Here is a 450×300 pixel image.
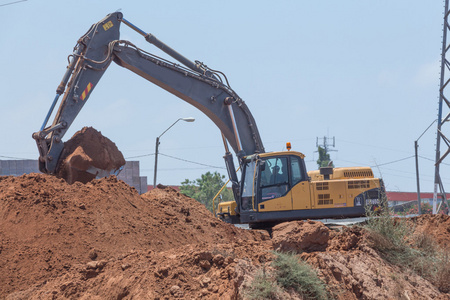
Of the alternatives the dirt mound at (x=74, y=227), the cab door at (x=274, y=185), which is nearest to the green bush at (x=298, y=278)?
the dirt mound at (x=74, y=227)

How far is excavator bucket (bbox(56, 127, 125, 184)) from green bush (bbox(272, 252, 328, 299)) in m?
7.08

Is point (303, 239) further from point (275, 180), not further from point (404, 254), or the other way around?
point (275, 180)

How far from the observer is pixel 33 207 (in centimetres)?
1196

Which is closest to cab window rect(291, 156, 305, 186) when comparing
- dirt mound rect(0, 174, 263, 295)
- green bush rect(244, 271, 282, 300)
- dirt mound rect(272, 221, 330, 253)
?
dirt mound rect(0, 174, 263, 295)

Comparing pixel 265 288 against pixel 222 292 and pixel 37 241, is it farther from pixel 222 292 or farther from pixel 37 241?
pixel 37 241

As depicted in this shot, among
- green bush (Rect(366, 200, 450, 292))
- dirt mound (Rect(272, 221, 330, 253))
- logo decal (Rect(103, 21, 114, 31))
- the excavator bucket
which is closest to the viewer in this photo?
dirt mound (Rect(272, 221, 330, 253))

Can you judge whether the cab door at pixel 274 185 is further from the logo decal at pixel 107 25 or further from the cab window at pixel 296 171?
the logo decal at pixel 107 25

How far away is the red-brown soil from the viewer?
805 cm

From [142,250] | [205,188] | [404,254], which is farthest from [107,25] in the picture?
[205,188]

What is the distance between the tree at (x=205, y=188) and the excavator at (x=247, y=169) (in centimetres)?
4249

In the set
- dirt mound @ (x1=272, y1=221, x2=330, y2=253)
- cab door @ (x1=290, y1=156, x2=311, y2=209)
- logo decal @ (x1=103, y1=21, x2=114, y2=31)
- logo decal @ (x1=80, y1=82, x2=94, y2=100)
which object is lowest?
dirt mound @ (x1=272, y1=221, x2=330, y2=253)

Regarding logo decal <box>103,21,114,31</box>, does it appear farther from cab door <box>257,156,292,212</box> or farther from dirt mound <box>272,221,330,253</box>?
dirt mound <box>272,221,330,253</box>

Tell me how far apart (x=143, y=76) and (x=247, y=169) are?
13.0 ft

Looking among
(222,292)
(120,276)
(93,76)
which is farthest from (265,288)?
(93,76)
